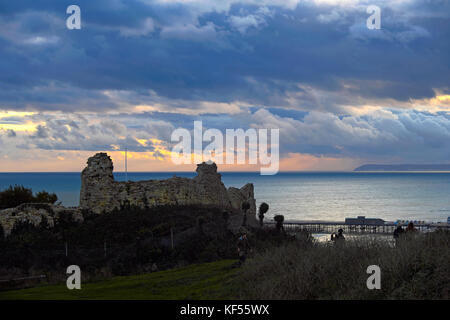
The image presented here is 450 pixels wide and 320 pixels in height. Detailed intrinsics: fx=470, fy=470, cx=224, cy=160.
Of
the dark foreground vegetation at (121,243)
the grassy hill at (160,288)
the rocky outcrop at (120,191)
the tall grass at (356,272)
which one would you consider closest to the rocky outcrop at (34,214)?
the dark foreground vegetation at (121,243)

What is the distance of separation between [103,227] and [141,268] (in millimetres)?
10492

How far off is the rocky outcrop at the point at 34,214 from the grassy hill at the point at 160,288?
1510 centimetres

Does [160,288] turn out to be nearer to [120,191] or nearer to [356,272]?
[356,272]

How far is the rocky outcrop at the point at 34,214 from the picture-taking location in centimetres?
2973

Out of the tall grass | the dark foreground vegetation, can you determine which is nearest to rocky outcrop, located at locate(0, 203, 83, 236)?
the dark foreground vegetation

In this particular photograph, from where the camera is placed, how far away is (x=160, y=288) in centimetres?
1389

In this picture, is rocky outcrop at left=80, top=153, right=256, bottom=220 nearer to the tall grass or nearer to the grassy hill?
the grassy hill

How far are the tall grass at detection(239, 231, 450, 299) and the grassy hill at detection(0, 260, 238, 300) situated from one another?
80 centimetres

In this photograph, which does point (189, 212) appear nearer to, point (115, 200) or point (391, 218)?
point (115, 200)

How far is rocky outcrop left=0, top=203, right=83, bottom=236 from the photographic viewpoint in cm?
2973

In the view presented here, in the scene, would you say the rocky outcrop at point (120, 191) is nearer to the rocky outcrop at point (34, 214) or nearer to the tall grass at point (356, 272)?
the rocky outcrop at point (34, 214)

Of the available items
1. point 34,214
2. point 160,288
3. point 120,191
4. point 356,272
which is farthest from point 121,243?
point 356,272

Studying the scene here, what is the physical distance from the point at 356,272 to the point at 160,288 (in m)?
5.70
